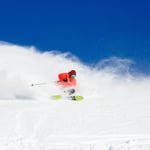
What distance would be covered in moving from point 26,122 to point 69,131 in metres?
1.40

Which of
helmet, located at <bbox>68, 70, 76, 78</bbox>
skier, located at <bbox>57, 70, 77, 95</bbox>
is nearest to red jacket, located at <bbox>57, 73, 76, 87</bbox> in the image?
skier, located at <bbox>57, 70, 77, 95</bbox>

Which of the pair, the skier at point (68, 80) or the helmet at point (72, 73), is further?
the helmet at point (72, 73)

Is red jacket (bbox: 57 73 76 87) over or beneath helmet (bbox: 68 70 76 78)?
beneath

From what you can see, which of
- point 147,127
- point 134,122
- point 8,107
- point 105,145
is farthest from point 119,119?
point 8,107

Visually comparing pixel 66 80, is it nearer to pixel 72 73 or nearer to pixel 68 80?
pixel 68 80

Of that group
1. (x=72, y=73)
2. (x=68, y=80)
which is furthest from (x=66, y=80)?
(x=72, y=73)

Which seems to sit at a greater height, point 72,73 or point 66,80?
point 72,73

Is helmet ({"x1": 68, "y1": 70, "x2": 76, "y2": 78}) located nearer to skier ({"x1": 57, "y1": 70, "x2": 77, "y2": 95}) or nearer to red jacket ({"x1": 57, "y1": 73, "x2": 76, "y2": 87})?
skier ({"x1": 57, "y1": 70, "x2": 77, "y2": 95})

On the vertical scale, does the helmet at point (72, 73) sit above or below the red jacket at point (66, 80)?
above

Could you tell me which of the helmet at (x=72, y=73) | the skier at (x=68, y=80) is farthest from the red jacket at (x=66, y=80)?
the helmet at (x=72, y=73)

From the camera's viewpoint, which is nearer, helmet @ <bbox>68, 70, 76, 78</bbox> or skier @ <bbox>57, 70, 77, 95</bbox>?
skier @ <bbox>57, 70, 77, 95</bbox>

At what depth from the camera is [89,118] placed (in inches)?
367

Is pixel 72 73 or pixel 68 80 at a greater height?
pixel 72 73

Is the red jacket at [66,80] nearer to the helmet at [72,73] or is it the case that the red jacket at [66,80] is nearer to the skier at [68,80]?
the skier at [68,80]
